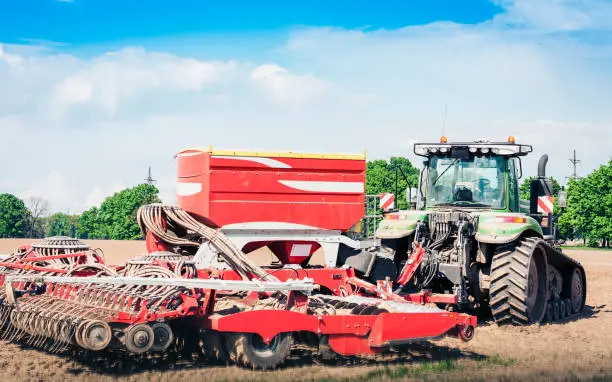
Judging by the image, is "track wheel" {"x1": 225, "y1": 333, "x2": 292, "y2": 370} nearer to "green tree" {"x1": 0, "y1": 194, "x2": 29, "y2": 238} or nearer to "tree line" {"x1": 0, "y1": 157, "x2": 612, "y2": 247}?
"tree line" {"x1": 0, "y1": 157, "x2": 612, "y2": 247}

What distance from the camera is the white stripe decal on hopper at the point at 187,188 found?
10893 millimetres

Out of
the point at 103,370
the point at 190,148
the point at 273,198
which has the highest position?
the point at 190,148

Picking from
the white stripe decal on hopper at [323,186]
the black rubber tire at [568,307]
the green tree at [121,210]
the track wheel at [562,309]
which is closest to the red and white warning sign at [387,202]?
the white stripe decal on hopper at [323,186]

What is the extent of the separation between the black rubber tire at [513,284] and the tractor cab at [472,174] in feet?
3.26

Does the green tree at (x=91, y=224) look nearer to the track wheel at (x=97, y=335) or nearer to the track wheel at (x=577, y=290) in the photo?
the track wheel at (x=577, y=290)

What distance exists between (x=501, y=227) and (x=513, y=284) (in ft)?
2.73

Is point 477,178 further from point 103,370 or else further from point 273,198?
point 103,370

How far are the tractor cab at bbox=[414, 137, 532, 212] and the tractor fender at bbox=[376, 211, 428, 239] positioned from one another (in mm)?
547

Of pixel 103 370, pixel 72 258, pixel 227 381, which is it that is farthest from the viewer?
pixel 72 258

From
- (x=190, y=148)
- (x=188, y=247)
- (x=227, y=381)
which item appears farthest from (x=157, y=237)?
(x=227, y=381)

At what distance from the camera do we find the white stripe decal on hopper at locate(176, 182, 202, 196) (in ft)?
35.7

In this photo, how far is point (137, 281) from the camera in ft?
24.2

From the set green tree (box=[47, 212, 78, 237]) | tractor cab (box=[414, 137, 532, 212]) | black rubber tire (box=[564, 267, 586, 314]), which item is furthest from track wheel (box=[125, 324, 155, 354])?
green tree (box=[47, 212, 78, 237])

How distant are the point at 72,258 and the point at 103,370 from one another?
2423 mm
